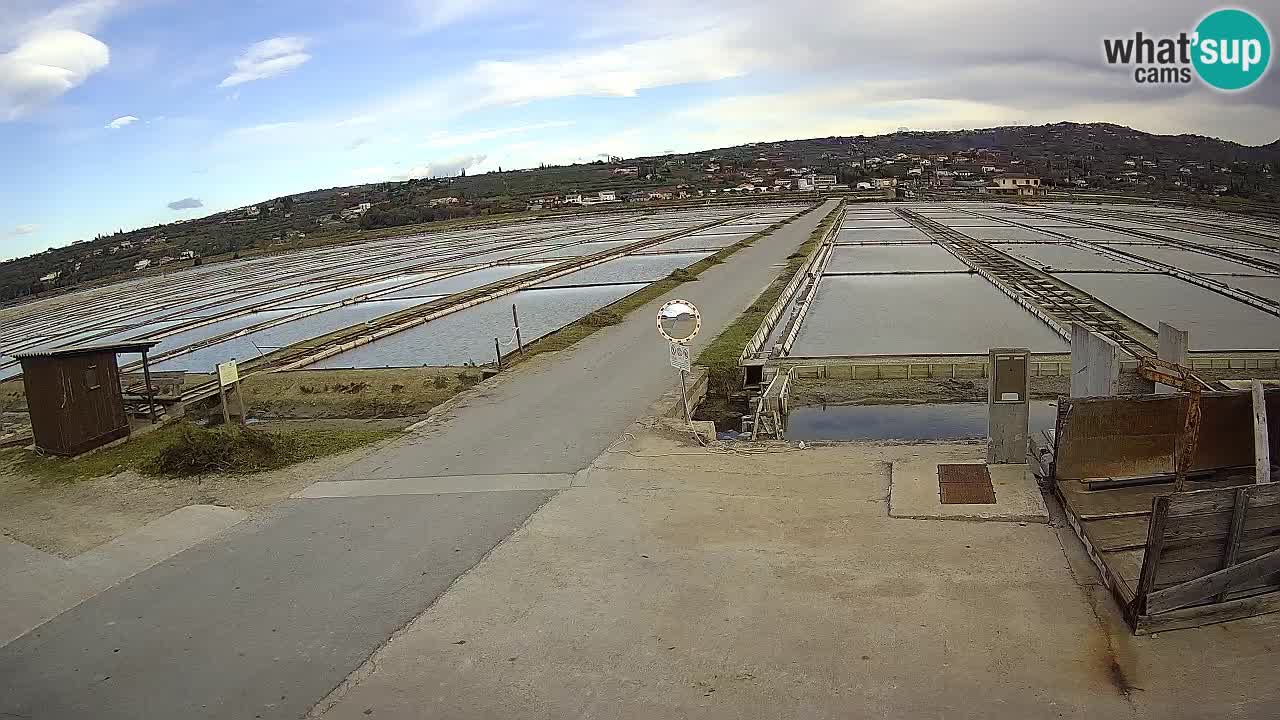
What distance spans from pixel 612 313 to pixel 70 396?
10917mm

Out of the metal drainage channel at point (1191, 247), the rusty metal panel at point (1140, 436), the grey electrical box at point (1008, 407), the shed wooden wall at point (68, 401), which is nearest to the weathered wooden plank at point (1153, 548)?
the rusty metal panel at point (1140, 436)

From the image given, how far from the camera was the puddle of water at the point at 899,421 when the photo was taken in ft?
37.1

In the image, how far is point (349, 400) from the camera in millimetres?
13961

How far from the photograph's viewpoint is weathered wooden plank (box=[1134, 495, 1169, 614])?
4.70 metres

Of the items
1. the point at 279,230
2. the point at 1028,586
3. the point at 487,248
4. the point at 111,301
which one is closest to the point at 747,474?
the point at 1028,586

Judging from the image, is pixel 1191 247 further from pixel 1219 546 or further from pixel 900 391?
pixel 1219 546

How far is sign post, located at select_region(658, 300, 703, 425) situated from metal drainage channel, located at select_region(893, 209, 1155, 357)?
4348 millimetres

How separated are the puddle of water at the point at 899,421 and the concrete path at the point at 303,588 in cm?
297

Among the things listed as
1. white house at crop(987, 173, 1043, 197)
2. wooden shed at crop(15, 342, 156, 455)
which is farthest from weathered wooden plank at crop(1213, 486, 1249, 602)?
white house at crop(987, 173, 1043, 197)

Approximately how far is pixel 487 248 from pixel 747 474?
40846 mm

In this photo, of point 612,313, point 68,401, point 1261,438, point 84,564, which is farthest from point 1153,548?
point 612,313

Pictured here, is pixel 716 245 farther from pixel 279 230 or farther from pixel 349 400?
pixel 279 230

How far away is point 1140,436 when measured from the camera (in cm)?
675

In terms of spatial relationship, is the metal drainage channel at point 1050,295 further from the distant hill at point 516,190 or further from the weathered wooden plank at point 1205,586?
the distant hill at point 516,190
